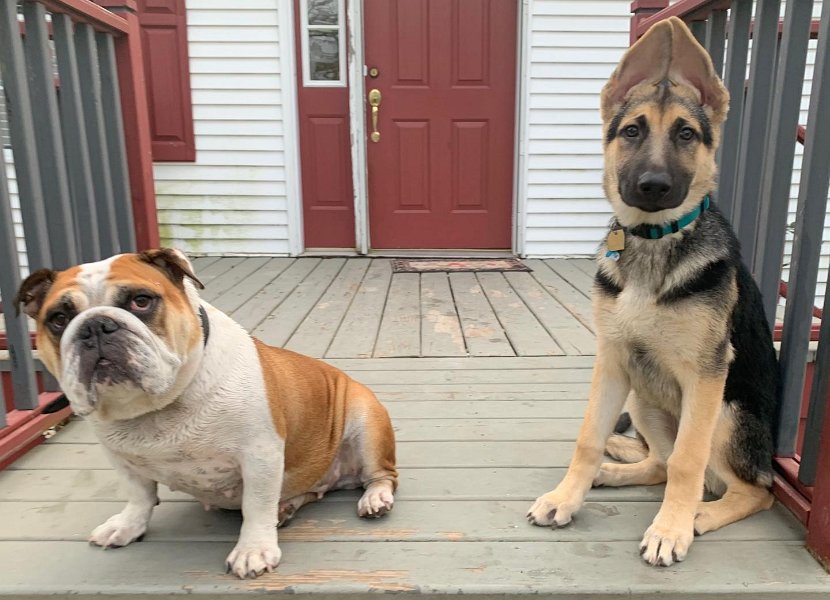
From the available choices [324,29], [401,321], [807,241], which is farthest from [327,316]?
[324,29]

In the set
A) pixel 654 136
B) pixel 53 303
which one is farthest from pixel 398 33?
pixel 53 303

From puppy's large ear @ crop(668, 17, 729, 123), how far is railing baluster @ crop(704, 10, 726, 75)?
897 millimetres

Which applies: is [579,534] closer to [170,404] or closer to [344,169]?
[170,404]

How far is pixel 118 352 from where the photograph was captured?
1.38 meters

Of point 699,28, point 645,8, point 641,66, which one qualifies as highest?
point 645,8

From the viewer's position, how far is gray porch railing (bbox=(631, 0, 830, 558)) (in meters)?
1.71

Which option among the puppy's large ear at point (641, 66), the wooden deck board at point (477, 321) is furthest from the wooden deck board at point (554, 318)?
the puppy's large ear at point (641, 66)

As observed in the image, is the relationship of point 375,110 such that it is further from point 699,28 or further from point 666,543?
point 666,543

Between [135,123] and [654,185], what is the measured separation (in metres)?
2.60

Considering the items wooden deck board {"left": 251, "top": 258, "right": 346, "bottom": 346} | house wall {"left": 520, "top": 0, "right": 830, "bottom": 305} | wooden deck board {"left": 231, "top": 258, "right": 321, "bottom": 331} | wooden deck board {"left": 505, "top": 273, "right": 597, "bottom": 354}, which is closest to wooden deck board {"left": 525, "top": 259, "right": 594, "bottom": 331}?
wooden deck board {"left": 505, "top": 273, "right": 597, "bottom": 354}

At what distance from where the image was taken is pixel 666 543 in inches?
65.3

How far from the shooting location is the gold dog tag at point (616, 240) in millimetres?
1838

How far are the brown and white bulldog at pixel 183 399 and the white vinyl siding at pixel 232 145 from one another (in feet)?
14.9

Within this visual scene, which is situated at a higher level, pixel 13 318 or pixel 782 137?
pixel 782 137
